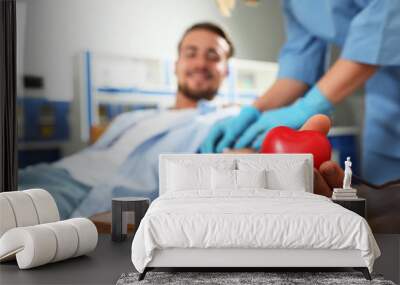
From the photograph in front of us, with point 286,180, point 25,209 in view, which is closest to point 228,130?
point 286,180

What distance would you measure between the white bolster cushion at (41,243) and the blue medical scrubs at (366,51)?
2.79m

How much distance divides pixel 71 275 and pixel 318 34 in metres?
3.38

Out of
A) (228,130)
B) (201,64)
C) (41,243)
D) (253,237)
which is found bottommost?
(41,243)

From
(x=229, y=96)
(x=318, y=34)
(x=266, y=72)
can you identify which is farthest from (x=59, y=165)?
(x=318, y=34)

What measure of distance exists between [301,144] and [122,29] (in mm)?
2064

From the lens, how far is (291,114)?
6.15 metres

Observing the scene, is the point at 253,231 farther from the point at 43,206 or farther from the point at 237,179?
the point at 43,206

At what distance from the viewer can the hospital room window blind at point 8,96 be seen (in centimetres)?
595

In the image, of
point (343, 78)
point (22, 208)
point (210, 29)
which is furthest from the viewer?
point (210, 29)

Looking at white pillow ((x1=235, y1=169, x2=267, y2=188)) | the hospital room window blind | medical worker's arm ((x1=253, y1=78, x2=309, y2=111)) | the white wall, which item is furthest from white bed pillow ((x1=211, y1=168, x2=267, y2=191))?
the hospital room window blind

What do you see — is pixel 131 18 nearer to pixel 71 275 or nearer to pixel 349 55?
pixel 349 55

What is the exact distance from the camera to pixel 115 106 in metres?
6.29

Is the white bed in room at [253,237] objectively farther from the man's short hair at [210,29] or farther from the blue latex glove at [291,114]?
the man's short hair at [210,29]

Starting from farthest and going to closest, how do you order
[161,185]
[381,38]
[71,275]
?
[381,38]
[161,185]
[71,275]
